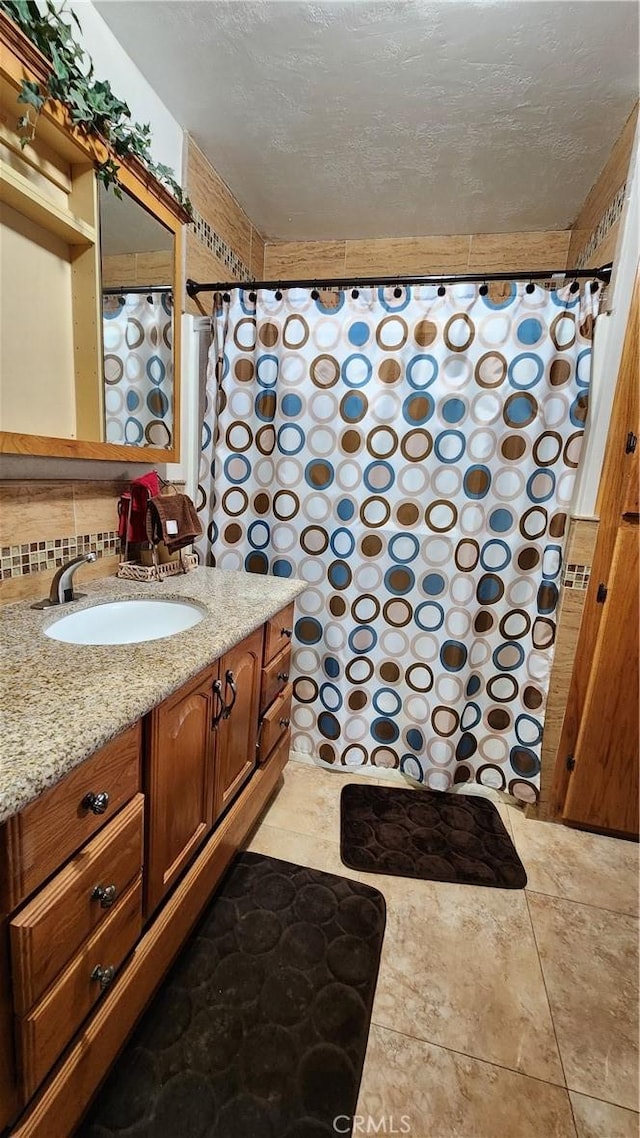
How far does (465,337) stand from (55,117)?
1259mm

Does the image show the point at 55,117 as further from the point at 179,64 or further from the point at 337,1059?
the point at 337,1059

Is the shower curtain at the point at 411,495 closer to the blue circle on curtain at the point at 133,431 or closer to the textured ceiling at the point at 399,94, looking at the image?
the blue circle on curtain at the point at 133,431

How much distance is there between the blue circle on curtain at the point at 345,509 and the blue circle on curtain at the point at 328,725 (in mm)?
844

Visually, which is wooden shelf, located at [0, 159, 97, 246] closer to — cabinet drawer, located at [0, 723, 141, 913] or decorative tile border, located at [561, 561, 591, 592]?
cabinet drawer, located at [0, 723, 141, 913]

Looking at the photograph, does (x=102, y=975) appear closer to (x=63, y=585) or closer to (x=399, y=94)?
(x=63, y=585)

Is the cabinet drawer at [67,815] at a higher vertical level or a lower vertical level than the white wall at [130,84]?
lower

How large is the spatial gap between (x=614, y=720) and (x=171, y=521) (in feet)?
5.48

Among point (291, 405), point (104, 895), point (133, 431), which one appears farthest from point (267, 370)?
point (104, 895)

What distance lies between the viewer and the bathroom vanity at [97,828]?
61 cm

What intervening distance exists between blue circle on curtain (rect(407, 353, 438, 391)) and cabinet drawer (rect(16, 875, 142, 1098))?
165 centimetres

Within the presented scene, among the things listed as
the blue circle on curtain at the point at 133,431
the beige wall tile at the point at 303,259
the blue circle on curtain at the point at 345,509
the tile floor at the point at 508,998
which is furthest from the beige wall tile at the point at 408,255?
the tile floor at the point at 508,998

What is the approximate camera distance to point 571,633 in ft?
5.40

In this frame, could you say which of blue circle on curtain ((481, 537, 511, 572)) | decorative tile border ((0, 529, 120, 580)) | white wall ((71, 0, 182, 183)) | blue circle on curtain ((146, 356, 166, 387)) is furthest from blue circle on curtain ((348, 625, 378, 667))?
white wall ((71, 0, 182, 183))

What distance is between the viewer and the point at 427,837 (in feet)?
5.39
